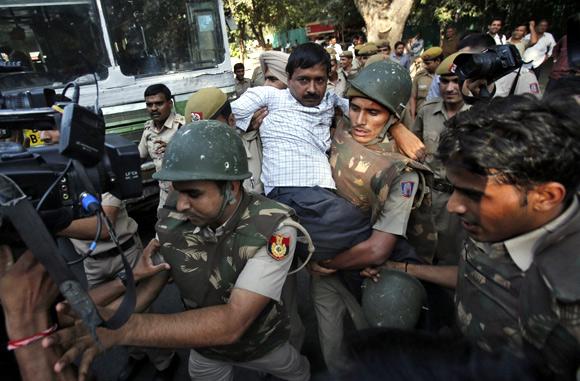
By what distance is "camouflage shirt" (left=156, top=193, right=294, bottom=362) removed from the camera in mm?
1566

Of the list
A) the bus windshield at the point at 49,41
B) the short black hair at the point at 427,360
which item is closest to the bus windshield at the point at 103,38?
the bus windshield at the point at 49,41

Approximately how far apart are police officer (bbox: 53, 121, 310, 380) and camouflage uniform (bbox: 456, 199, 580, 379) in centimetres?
69

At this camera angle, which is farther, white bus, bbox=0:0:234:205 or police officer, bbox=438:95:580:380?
white bus, bbox=0:0:234:205

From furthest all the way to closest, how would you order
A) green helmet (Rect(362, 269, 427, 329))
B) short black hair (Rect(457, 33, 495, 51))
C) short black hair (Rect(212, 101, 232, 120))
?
short black hair (Rect(457, 33, 495, 51))
short black hair (Rect(212, 101, 232, 120))
green helmet (Rect(362, 269, 427, 329))

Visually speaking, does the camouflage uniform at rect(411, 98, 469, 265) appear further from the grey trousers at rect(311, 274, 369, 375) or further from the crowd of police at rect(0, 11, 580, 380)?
the grey trousers at rect(311, 274, 369, 375)

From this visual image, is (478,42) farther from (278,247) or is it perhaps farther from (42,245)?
(42,245)

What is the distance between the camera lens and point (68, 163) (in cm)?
106

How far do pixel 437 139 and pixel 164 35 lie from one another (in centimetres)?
334

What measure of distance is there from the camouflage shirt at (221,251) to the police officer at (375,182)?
0.45 m

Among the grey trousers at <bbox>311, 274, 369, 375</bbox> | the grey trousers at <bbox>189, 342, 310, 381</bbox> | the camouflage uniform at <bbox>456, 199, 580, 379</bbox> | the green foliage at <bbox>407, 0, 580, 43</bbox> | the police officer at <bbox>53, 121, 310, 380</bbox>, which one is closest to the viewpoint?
the camouflage uniform at <bbox>456, 199, 580, 379</bbox>

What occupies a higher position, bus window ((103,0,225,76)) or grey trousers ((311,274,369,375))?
bus window ((103,0,225,76))

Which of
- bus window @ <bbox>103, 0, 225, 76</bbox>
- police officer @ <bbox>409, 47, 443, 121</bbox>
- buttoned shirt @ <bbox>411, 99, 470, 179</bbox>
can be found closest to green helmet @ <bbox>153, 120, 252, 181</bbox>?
buttoned shirt @ <bbox>411, 99, 470, 179</bbox>

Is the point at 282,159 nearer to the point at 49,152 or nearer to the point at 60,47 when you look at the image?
the point at 49,152

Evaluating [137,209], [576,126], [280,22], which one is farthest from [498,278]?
[280,22]
